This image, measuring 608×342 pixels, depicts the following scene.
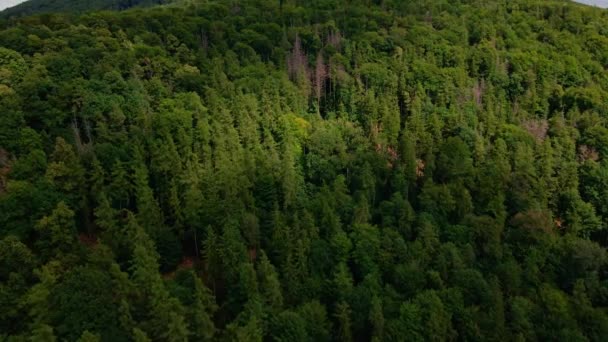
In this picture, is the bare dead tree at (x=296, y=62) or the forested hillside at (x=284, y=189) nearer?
the forested hillside at (x=284, y=189)

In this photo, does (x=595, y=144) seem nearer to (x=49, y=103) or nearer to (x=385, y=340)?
(x=385, y=340)

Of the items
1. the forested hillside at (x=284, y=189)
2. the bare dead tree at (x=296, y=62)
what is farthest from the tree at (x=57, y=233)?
the bare dead tree at (x=296, y=62)

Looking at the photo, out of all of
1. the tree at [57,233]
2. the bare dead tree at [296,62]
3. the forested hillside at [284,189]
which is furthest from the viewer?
the bare dead tree at [296,62]

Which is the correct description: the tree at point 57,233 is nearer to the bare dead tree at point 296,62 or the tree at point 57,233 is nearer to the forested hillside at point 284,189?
the forested hillside at point 284,189

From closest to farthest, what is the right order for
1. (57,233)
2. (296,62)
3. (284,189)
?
(57,233), (284,189), (296,62)

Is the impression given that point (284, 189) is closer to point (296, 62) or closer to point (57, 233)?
point (57, 233)

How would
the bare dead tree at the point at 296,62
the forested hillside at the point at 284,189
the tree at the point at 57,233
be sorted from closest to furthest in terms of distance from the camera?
the forested hillside at the point at 284,189
the tree at the point at 57,233
the bare dead tree at the point at 296,62

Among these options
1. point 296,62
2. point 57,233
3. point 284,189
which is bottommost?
point 284,189

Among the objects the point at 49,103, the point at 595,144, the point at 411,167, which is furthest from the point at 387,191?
the point at 49,103

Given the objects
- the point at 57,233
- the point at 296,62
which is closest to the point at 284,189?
the point at 57,233
